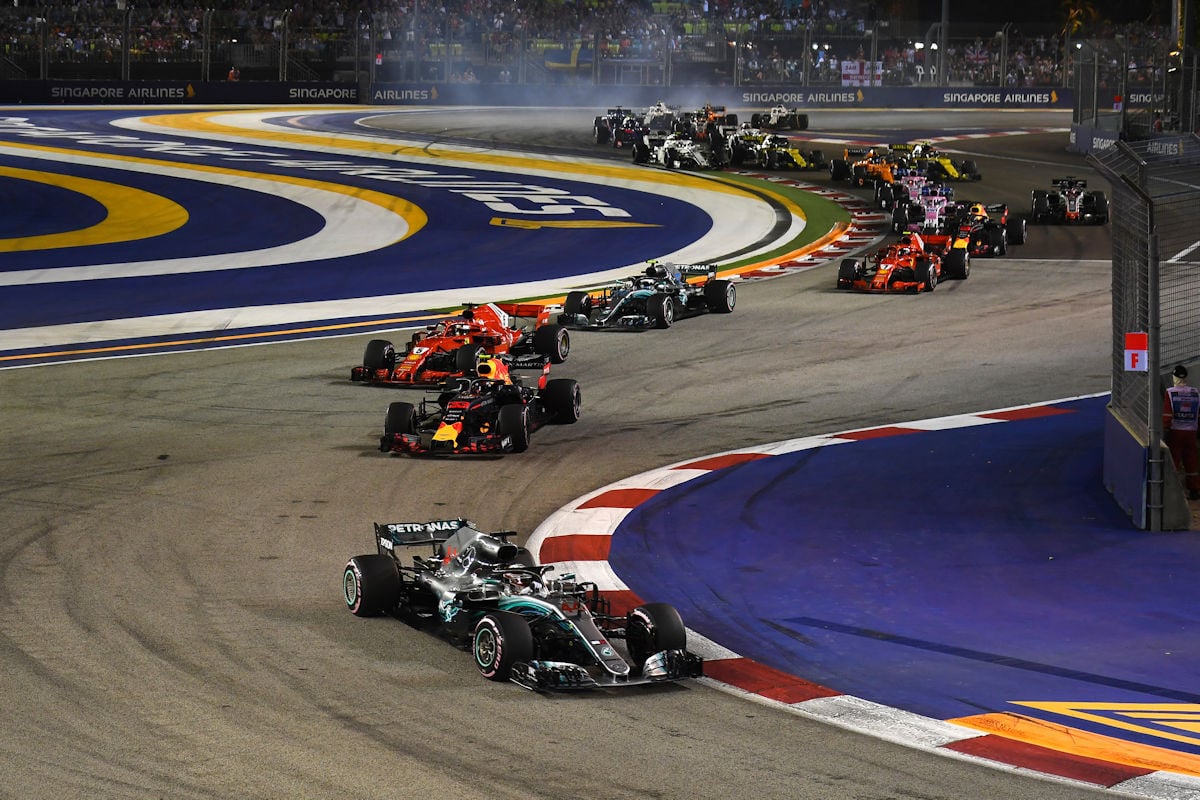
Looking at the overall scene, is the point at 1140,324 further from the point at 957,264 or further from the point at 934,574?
the point at 957,264

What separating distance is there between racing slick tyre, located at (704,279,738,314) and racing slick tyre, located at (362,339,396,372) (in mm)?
6327

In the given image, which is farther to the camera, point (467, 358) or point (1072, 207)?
point (1072, 207)

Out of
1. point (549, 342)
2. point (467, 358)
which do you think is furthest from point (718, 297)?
point (467, 358)

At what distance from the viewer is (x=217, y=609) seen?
400 inches

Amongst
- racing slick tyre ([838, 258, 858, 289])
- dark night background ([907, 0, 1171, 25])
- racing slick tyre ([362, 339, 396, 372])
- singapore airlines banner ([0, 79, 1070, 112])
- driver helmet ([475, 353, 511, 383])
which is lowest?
racing slick tyre ([362, 339, 396, 372])

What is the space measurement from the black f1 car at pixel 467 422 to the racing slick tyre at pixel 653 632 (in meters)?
5.74

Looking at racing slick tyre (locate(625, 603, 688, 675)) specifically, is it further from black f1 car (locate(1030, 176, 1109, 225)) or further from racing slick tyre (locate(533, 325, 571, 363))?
black f1 car (locate(1030, 176, 1109, 225))

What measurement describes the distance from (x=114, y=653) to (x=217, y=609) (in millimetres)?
1015

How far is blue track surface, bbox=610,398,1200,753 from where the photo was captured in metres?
9.30

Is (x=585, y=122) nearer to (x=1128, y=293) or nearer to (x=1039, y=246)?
(x=1039, y=246)

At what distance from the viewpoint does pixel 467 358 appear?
17609 millimetres

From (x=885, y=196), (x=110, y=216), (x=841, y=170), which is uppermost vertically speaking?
(x=841, y=170)

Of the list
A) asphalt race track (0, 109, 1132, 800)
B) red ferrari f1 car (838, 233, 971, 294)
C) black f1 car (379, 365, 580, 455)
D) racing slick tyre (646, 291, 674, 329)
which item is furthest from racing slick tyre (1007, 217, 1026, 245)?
black f1 car (379, 365, 580, 455)

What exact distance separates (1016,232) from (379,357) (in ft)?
52.7
